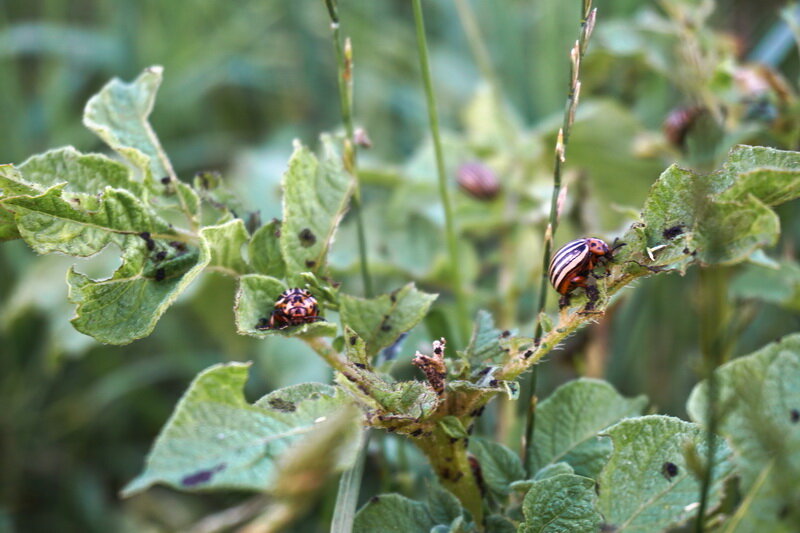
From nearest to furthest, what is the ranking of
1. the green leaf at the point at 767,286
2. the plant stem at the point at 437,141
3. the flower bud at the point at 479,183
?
1. the plant stem at the point at 437,141
2. the green leaf at the point at 767,286
3. the flower bud at the point at 479,183

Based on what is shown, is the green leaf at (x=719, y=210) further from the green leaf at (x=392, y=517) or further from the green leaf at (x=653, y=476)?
the green leaf at (x=392, y=517)

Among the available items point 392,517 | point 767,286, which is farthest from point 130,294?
point 767,286

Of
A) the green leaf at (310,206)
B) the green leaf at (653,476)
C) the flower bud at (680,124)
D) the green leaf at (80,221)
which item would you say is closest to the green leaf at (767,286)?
the flower bud at (680,124)

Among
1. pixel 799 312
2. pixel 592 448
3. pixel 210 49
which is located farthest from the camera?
pixel 210 49

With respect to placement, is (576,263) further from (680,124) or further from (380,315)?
(680,124)

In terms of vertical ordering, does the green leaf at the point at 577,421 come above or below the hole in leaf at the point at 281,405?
above

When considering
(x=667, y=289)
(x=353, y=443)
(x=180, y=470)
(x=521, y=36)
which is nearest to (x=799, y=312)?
(x=667, y=289)

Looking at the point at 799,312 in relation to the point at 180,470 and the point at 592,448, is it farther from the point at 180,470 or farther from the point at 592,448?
the point at 180,470
